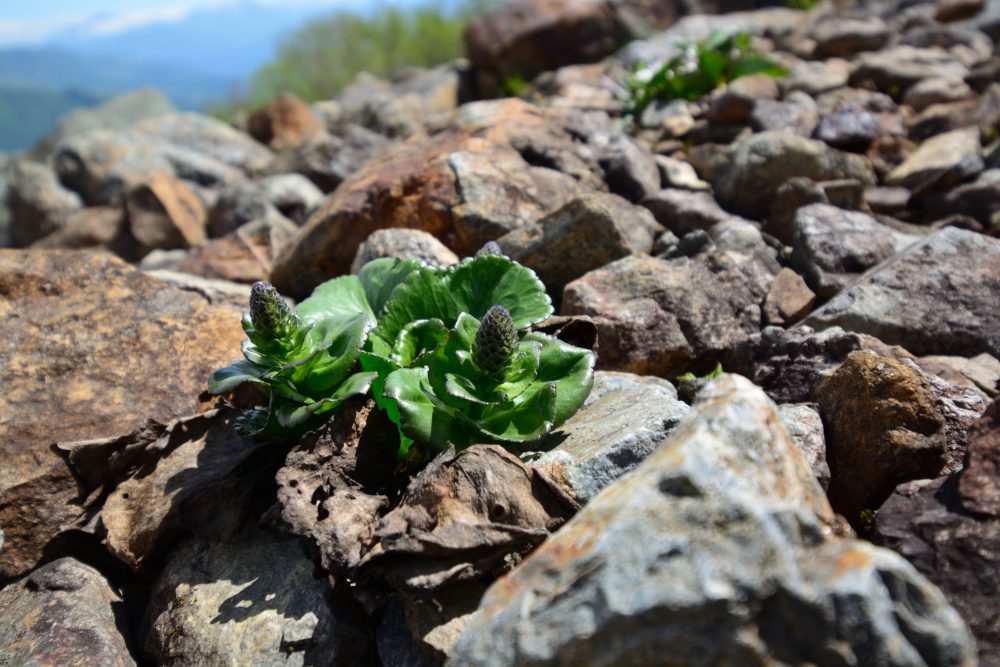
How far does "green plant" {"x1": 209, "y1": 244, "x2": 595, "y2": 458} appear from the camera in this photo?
2.99m

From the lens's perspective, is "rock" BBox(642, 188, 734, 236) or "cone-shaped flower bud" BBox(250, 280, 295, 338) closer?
"cone-shaped flower bud" BBox(250, 280, 295, 338)

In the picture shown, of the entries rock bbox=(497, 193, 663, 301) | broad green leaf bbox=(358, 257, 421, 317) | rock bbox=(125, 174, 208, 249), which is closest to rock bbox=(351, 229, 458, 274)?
rock bbox=(497, 193, 663, 301)

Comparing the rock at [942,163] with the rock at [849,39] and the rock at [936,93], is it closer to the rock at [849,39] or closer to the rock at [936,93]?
the rock at [936,93]

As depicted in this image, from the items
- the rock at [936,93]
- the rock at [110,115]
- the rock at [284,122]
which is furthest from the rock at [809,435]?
the rock at [110,115]

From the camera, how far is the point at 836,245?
478 cm

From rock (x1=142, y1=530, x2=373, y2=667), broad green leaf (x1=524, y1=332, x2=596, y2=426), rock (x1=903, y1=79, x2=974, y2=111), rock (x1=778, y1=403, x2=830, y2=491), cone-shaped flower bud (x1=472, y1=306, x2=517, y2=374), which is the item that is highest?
cone-shaped flower bud (x1=472, y1=306, x2=517, y2=374)

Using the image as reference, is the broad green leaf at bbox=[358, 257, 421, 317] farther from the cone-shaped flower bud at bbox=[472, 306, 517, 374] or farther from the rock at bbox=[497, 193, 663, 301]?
the rock at bbox=[497, 193, 663, 301]

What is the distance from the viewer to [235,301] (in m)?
4.97

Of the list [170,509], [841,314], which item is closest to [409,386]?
[170,509]

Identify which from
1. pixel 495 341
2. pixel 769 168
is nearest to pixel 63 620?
pixel 495 341

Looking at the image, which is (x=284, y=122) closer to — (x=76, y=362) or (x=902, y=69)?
(x=902, y=69)

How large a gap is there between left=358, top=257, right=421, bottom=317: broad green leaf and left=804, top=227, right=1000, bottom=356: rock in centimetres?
203

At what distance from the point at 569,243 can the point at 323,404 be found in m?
1.92

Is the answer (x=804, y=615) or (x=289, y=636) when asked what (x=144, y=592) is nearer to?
(x=289, y=636)
